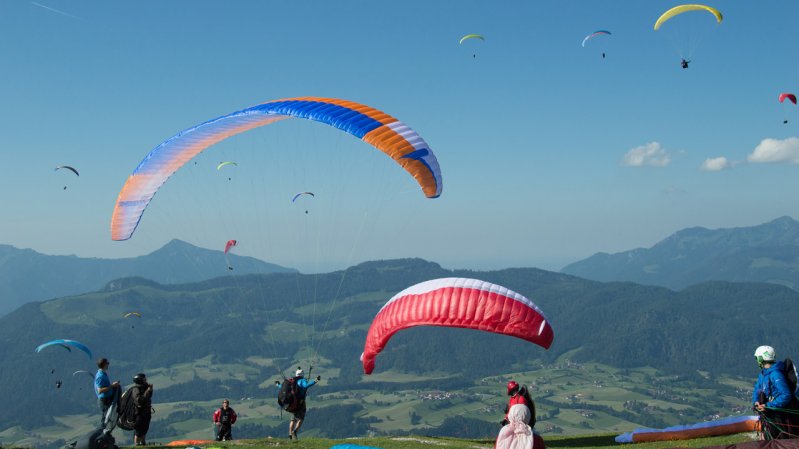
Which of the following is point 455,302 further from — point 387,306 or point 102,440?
point 102,440

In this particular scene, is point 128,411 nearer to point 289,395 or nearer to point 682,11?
point 289,395

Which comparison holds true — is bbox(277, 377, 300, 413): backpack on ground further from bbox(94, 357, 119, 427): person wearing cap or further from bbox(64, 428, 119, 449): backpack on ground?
bbox(64, 428, 119, 449): backpack on ground

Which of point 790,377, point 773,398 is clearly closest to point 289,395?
point 773,398

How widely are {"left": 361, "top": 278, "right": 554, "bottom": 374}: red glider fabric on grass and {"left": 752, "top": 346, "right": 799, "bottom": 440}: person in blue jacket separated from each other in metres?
6.14

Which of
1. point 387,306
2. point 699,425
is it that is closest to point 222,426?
point 387,306

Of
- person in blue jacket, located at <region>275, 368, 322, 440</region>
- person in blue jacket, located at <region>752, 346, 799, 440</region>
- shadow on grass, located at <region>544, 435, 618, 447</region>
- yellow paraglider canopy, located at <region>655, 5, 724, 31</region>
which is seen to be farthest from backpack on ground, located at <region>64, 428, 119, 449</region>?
yellow paraglider canopy, located at <region>655, 5, 724, 31</region>

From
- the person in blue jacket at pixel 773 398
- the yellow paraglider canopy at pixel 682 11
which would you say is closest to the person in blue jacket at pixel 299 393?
the person in blue jacket at pixel 773 398

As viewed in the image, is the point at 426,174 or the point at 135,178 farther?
the point at 135,178

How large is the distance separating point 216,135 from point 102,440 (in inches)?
724

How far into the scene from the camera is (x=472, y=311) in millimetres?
18859

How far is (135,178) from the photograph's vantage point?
27.4m

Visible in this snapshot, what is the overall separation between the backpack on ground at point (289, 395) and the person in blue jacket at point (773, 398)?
15.2 metres

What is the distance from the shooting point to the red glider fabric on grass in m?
18.4

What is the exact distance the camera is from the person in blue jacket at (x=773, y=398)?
12.1m
